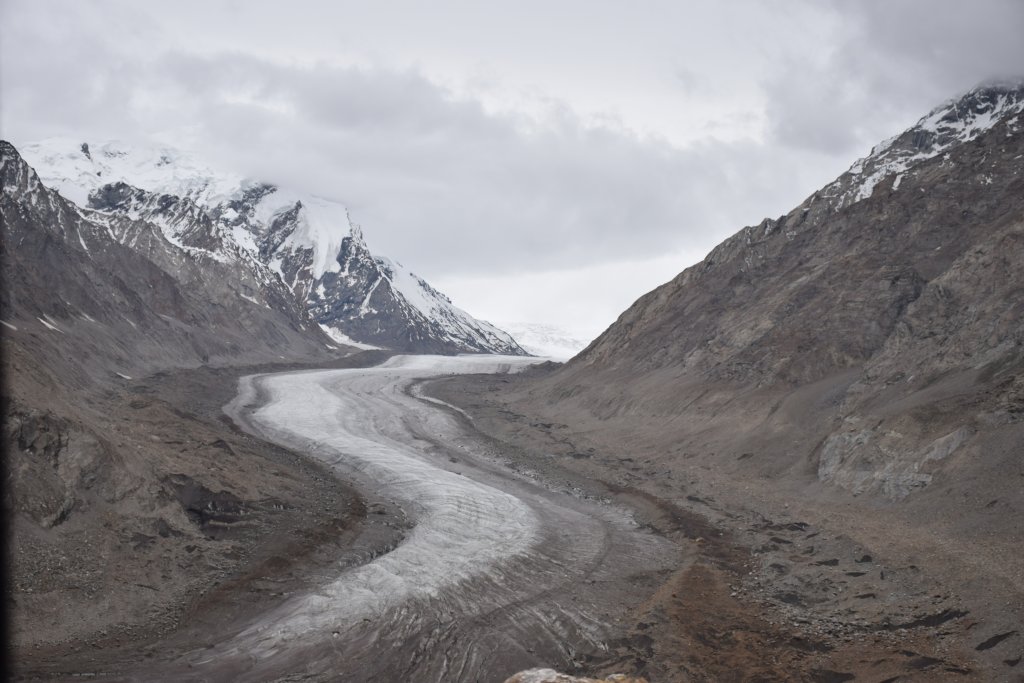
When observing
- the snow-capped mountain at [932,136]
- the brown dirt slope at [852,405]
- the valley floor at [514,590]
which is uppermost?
the snow-capped mountain at [932,136]

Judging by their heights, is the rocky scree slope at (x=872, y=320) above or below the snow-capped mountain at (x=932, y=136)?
below

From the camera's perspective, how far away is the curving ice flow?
1891 cm

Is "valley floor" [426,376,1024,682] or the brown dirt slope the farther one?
the brown dirt slope

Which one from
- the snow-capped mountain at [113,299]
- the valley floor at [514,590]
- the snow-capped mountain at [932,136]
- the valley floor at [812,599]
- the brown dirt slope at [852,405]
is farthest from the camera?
the snow-capped mountain at [932,136]

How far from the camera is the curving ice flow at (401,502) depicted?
62.0 feet

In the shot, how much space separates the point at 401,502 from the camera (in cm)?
2970

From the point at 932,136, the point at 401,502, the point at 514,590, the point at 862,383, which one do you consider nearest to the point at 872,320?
the point at 862,383

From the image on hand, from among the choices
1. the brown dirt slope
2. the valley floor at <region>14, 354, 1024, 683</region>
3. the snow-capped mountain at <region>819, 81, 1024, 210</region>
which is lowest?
the valley floor at <region>14, 354, 1024, 683</region>

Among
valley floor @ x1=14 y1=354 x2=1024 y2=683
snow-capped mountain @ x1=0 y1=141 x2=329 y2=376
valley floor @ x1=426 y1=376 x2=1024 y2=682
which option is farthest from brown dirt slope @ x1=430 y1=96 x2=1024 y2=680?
snow-capped mountain @ x1=0 y1=141 x2=329 y2=376

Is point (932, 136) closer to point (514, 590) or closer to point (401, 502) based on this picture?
point (401, 502)

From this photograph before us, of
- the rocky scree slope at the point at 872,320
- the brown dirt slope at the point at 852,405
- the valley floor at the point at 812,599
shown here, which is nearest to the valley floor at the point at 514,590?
the valley floor at the point at 812,599

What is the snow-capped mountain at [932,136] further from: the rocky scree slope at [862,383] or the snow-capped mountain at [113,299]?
the snow-capped mountain at [113,299]

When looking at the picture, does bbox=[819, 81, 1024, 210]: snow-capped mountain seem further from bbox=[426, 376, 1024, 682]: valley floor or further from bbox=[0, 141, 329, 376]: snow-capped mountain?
bbox=[0, 141, 329, 376]: snow-capped mountain

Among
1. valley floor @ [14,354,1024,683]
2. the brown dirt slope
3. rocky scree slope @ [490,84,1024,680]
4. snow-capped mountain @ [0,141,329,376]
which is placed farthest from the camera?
snow-capped mountain @ [0,141,329,376]
